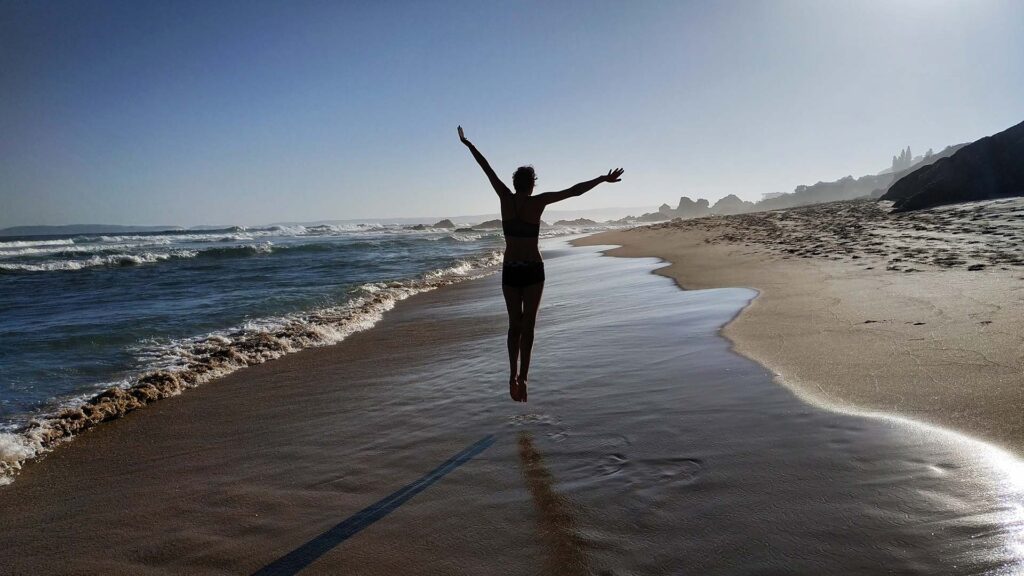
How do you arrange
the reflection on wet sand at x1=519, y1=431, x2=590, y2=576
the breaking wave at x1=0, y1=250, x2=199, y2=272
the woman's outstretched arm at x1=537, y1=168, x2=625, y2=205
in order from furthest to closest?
1. the breaking wave at x1=0, y1=250, x2=199, y2=272
2. the woman's outstretched arm at x1=537, y1=168, x2=625, y2=205
3. the reflection on wet sand at x1=519, y1=431, x2=590, y2=576

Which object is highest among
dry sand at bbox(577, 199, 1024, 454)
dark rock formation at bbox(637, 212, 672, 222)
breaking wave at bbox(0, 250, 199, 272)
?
dark rock formation at bbox(637, 212, 672, 222)

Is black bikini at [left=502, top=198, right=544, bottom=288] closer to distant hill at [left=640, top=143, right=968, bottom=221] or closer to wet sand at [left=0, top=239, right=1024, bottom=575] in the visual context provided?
wet sand at [left=0, top=239, right=1024, bottom=575]

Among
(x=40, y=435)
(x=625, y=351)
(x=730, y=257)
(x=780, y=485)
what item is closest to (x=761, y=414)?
(x=780, y=485)

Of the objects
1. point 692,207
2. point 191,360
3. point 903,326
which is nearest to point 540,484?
point 903,326

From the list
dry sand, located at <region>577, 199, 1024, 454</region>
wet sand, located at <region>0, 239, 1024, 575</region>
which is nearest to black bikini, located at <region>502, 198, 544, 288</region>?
wet sand, located at <region>0, 239, 1024, 575</region>

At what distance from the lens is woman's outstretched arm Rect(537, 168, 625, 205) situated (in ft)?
14.2

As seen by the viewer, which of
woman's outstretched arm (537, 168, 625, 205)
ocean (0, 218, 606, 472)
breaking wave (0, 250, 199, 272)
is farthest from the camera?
breaking wave (0, 250, 199, 272)

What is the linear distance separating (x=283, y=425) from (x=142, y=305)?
411 inches

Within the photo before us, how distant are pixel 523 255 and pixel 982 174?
26193mm

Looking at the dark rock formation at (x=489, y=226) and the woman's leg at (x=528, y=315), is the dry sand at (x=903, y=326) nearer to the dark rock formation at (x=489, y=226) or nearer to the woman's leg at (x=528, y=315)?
the woman's leg at (x=528, y=315)

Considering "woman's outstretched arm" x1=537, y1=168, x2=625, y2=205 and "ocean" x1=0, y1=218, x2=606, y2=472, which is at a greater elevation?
"woman's outstretched arm" x1=537, y1=168, x2=625, y2=205

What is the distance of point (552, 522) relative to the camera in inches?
101

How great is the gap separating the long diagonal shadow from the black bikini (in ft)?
4.96

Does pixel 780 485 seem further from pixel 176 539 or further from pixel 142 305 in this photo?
pixel 142 305
